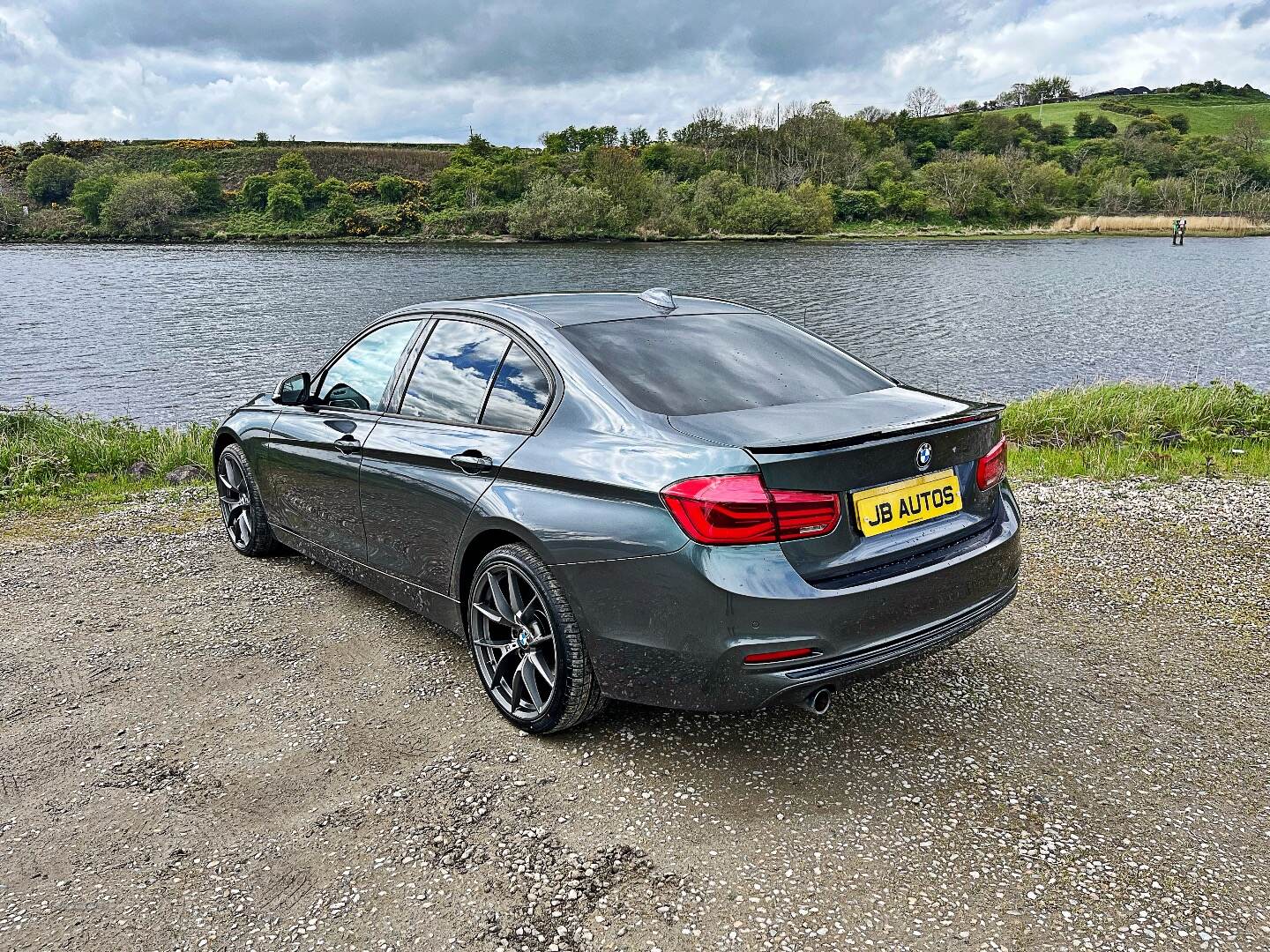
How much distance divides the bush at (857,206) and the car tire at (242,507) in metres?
94.5

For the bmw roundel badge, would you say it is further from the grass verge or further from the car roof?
the grass verge

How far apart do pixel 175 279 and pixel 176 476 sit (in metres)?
42.5

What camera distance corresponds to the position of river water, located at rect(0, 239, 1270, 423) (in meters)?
19.3

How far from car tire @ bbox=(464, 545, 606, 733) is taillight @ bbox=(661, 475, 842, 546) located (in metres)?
0.64

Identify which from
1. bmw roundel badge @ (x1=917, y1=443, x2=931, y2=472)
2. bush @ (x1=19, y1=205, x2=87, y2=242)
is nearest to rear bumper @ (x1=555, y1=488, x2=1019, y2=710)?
bmw roundel badge @ (x1=917, y1=443, x2=931, y2=472)

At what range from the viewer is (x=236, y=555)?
570 centimetres

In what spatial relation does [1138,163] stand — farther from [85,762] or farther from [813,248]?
[85,762]

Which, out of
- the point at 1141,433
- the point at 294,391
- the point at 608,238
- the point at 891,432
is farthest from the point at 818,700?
the point at 608,238

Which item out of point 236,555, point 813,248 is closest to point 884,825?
point 236,555

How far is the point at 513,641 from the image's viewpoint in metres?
3.37

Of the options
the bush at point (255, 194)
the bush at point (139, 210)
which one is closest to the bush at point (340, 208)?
the bush at point (255, 194)

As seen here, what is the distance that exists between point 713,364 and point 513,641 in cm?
129

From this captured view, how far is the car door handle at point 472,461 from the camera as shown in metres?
3.35

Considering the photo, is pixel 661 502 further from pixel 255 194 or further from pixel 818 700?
pixel 255 194
